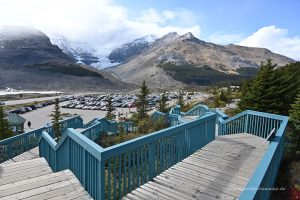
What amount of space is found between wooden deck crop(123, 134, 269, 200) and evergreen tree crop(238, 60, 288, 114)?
33.9ft

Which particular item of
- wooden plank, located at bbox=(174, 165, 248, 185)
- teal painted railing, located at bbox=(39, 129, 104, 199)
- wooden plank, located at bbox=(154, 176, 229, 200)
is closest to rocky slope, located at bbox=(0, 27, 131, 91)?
teal painted railing, located at bbox=(39, 129, 104, 199)

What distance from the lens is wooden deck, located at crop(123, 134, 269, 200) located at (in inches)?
197

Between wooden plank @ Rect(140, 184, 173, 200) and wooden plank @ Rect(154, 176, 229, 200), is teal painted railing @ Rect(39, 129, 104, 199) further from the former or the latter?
Result: wooden plank @ Rect(154, 176, 229, 200)

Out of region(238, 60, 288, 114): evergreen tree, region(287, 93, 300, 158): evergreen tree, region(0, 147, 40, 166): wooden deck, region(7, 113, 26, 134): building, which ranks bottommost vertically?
region(7, 113, 26, 134): building

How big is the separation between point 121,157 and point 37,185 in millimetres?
1700

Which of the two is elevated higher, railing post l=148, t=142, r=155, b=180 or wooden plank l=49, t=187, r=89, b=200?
railing post l=148, t=142, r=155, b=180

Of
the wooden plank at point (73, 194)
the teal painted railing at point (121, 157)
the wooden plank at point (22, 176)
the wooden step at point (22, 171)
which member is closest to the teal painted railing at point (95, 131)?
the teal painted railing at point (121, 157)

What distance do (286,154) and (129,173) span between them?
265 inches

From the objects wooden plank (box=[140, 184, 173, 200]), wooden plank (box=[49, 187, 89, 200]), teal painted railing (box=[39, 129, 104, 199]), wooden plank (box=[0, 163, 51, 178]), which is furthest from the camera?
wooden plank (box=[0, 163, 51, 178])

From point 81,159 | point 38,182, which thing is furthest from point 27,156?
point 81,159

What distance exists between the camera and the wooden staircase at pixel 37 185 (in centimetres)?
476

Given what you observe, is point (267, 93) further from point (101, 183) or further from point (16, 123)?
point (16, 123)

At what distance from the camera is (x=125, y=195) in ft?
16.3

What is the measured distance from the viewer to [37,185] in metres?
5.17
